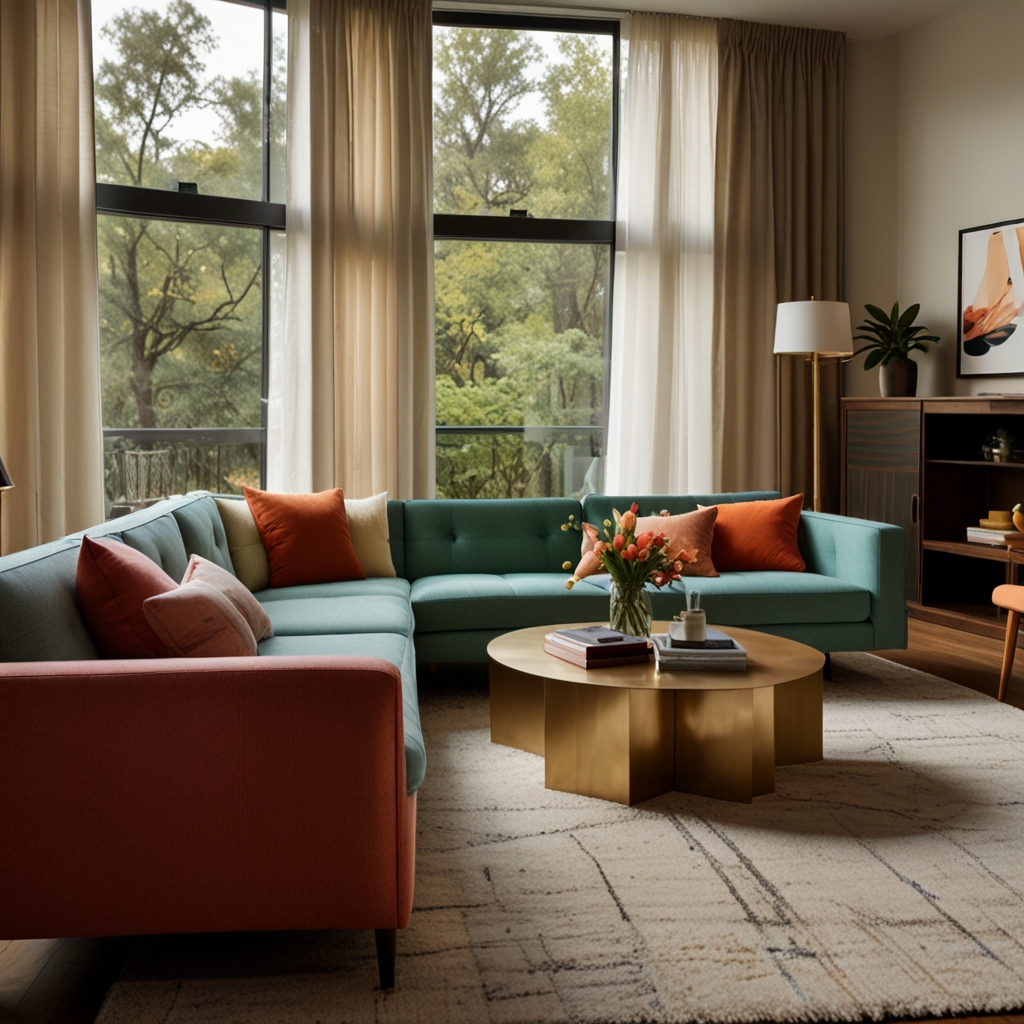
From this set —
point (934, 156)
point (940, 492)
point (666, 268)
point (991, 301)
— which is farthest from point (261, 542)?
point (934, 156)

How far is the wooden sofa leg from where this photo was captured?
6.00 feet

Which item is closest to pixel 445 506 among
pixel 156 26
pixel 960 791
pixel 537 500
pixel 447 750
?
pixel 537 500

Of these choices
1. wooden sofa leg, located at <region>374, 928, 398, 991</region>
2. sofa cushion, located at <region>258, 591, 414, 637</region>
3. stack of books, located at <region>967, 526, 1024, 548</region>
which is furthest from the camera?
stack of books, located at <region>967, 526, 1024, 548</region>

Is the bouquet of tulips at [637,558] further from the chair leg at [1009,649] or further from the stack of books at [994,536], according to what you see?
the stack of books at [994,536]

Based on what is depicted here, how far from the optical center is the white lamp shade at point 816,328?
5.41 meters

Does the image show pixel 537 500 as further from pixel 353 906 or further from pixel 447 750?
pixel 353 906

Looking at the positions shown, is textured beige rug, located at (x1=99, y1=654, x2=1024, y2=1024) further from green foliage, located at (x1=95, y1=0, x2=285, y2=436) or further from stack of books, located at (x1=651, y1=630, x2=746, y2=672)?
green foliage, located at (x1=95, y1=0, x2=285, y2=436)

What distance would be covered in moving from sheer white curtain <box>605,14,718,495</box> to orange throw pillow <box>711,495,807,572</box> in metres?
1.43

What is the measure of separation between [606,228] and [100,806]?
482cm

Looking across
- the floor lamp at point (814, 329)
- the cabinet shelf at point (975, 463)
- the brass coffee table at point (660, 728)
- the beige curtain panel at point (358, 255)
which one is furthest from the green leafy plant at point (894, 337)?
the brass coffee table at point (660, 728)

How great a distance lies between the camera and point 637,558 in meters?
3.01

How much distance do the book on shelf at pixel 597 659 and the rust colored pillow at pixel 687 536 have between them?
1.13 meters

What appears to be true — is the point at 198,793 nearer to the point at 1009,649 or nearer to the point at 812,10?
the point at 1009,649

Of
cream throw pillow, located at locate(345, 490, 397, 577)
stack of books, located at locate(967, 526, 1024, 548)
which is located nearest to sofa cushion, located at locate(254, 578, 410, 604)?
cream throw pillow, located at locate(345, 490, 397, 577)
